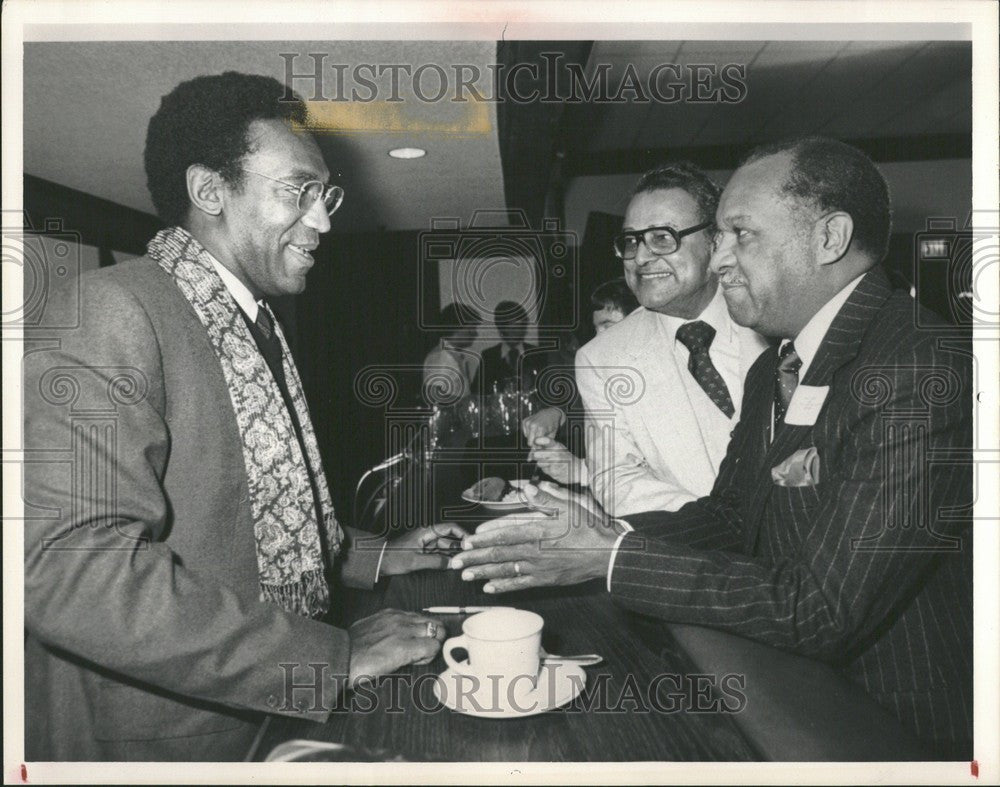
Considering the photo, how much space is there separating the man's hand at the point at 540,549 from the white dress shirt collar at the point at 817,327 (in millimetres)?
414

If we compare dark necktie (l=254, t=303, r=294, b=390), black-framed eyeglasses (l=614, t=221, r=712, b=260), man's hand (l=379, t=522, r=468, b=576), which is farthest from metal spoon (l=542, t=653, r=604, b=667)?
black-framed eyeglasses (l=614, t=221, r=712, b=260)

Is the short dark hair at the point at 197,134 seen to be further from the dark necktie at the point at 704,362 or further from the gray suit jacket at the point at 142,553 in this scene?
the dark necktie at the point at 704,362

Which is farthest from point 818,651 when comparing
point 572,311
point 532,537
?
point 572,311

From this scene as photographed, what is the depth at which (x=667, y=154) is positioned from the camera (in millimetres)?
1197

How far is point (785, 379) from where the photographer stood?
3.78 ft

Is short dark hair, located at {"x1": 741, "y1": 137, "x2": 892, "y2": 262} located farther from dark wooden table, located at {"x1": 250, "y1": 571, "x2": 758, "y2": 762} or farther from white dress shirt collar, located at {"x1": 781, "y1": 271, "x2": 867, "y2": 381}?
dark wooden table, located at {"x1": 250, "y1": 571, "x2": 758, "y2": 762}

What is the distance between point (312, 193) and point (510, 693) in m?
0.80

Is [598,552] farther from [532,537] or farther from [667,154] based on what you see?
[667,154]

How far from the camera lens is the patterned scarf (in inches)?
39.6

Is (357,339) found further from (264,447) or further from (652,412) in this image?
(652,412)

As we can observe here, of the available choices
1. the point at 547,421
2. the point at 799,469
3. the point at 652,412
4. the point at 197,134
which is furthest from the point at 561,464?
the point at 197,134

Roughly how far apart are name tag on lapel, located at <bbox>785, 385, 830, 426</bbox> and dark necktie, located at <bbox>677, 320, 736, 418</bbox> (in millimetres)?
165

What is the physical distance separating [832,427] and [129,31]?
123 cm

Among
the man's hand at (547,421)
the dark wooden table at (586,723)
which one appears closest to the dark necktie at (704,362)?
the man's hand at (547,421)
